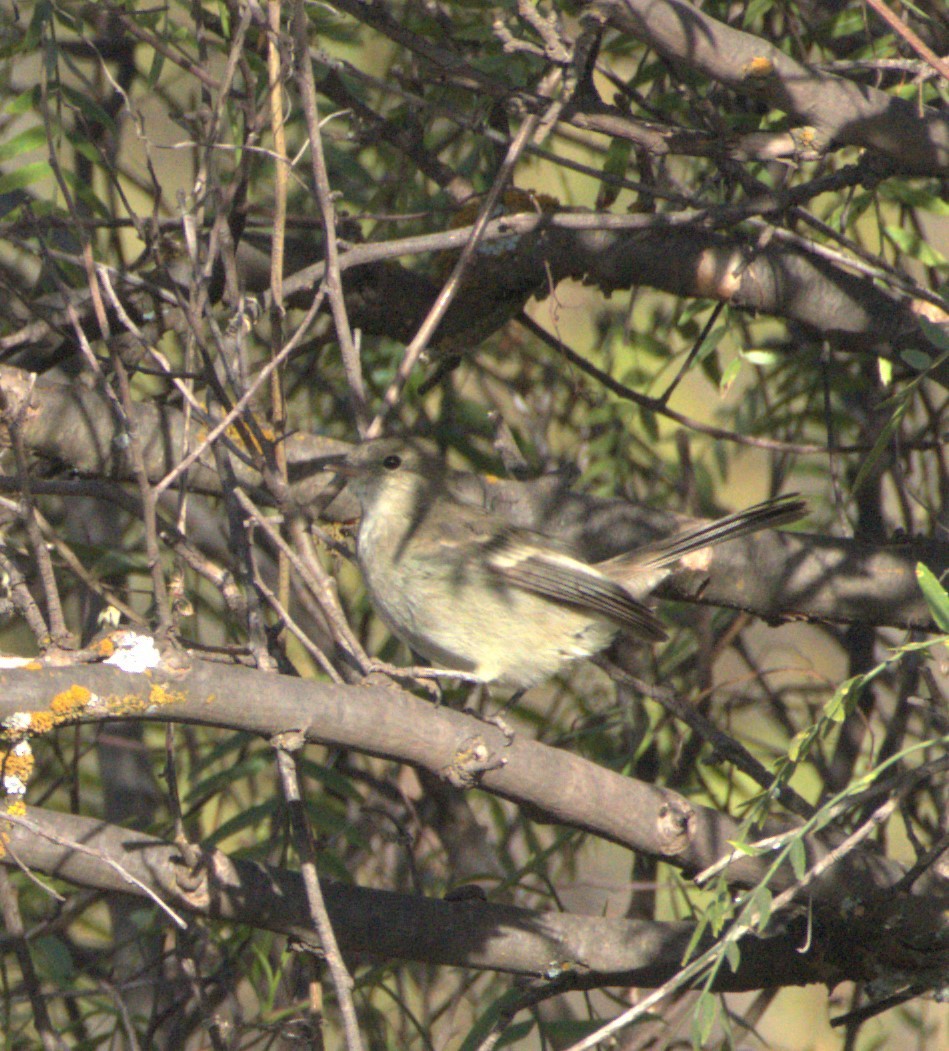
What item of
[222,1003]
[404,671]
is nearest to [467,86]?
[404,671]

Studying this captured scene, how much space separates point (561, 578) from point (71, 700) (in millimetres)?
2005

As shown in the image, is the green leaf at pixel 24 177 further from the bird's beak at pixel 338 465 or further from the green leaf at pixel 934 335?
the green leaf at pixel 934 335

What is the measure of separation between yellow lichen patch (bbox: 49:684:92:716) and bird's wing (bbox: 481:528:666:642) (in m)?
1.86

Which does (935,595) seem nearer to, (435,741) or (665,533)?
(435,741)

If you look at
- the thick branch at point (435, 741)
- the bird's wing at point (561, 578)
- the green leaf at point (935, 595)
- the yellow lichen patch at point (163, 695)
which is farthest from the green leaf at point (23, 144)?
the green leaf at point (935, 595)

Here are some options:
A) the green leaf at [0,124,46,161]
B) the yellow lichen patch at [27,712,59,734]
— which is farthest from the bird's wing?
Result: the yellow lichen patch at [27,712,59,734]

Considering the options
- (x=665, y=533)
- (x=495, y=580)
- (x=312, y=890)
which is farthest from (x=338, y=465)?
(x=312, y=890)

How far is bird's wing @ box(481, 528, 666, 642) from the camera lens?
3.41m

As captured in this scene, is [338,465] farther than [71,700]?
Yes

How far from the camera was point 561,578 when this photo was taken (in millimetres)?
3580

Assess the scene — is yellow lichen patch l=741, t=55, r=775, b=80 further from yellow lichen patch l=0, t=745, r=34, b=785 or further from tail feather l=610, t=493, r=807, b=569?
yellow lichen patch l=0, t=745, r=34, b=785

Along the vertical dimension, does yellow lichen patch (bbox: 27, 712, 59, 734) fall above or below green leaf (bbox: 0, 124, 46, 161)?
below

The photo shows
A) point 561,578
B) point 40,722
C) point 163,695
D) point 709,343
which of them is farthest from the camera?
point 561,578

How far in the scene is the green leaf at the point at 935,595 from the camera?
6.26 ft
